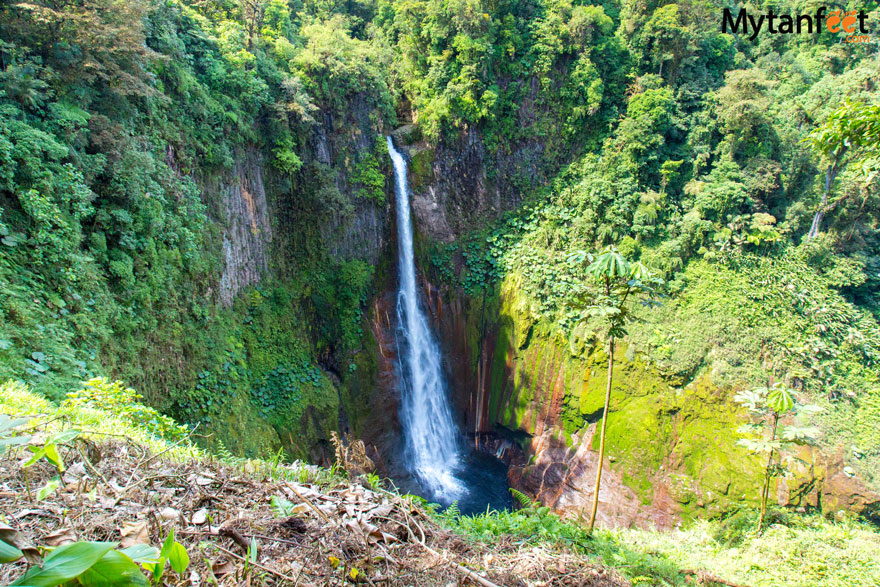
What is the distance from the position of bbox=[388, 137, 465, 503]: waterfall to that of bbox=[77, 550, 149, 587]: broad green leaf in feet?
38.7

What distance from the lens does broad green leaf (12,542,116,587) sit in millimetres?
779

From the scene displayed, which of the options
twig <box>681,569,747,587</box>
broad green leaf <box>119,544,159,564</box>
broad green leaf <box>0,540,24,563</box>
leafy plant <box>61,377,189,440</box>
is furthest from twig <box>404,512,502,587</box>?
twig <box>681,569,747,587</box>

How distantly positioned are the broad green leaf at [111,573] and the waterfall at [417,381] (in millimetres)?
11784

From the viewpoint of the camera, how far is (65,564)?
81cm

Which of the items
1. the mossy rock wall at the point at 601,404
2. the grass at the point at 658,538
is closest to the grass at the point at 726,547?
the grass at the point at 658,538

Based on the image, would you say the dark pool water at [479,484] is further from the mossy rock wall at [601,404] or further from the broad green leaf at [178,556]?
the broad green leaf at [178,556]

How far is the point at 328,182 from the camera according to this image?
11.1m

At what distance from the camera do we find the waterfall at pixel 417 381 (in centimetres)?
1249

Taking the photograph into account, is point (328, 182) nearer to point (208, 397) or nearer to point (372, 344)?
point (372, 344)

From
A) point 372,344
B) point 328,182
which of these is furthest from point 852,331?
point 328,182

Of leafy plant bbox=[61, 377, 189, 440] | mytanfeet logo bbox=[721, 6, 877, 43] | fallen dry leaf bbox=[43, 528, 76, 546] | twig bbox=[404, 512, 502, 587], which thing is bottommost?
leafy plant bbox=[61, 377, 189, 440]

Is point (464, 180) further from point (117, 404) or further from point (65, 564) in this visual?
point (65, 564)

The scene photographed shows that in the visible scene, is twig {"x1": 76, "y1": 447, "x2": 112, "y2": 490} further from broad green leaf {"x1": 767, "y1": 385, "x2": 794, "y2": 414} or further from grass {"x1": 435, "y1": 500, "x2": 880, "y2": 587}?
broad green leaf {"x1": 767, "y1": 385, "x2": 794, "y2": 414}

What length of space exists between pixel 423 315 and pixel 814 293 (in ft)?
33.3
